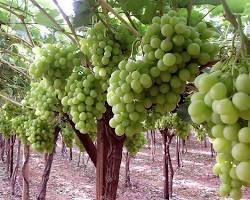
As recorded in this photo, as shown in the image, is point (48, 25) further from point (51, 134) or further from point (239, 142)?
point (239, 142)

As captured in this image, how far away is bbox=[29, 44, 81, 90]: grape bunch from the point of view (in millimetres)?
1578

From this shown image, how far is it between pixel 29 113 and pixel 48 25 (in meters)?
1.21

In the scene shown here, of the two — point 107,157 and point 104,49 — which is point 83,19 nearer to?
point 104,49

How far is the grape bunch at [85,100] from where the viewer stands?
1.38m

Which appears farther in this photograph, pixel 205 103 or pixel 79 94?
pixel 79 94

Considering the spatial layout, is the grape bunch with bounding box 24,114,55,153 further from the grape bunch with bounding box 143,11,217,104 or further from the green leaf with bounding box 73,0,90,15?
the grape bunch with bounding box 143,11,217,104

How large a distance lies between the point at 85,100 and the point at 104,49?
0.21 meters

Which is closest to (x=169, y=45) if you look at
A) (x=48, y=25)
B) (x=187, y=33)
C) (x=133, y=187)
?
(x=187, y=33)

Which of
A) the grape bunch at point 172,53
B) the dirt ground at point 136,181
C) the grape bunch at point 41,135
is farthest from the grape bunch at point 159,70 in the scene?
the dirt ground at point 136,181

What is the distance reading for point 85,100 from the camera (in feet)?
4.67

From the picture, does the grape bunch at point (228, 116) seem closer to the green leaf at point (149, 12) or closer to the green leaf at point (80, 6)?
the green leaf at point (149, 12)

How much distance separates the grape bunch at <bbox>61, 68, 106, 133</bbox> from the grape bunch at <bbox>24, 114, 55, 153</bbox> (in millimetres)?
1527

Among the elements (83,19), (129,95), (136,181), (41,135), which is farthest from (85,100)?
(136,181)

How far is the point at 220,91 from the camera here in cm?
64
